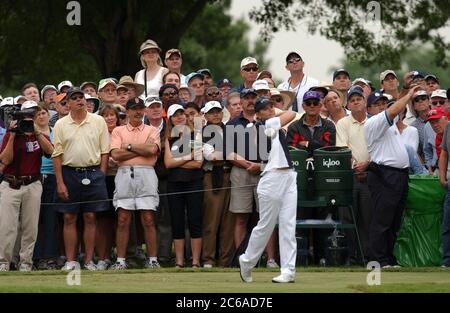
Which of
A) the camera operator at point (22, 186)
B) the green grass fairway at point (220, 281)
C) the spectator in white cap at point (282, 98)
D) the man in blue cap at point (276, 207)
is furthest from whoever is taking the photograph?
the spectator in white cap at point (282, 98)

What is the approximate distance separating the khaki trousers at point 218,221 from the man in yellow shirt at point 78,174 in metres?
1.48

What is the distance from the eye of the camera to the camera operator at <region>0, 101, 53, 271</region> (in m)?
18.6

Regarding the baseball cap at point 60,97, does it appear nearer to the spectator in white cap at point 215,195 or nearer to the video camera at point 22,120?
the video camera at point 22,120

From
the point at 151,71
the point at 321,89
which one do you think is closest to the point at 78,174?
the point at 151,71

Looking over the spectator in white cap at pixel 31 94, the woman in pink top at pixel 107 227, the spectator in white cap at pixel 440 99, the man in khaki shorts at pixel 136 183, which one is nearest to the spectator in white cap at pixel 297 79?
the spectator in white cap at pixel 440 99

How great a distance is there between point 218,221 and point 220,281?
3.30m

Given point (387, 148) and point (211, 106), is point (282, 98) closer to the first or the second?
point (211, 106)

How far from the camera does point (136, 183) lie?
18.9 m

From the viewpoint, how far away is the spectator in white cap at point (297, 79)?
20.8 m

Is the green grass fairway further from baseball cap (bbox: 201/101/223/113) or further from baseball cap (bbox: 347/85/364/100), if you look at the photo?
baseball cap (bbox: 347/85/364/100)

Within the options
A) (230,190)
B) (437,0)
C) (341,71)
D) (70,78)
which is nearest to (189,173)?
(230,190)

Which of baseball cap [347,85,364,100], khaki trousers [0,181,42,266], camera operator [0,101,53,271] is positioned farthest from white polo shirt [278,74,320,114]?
khaki trousers [0,181,42,266]

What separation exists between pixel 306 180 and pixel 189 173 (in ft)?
5.51
